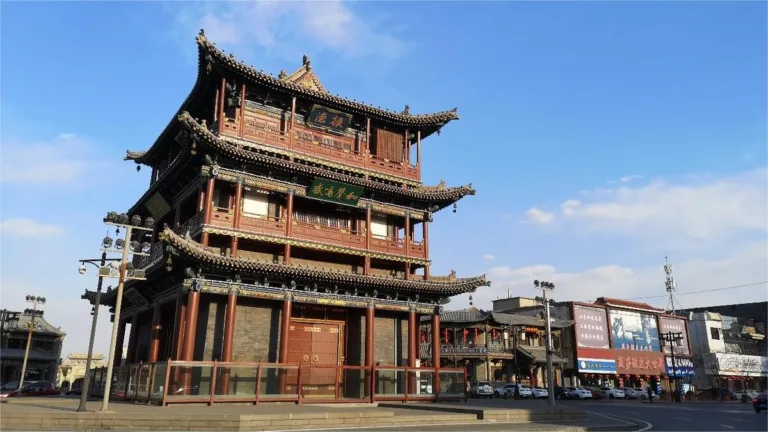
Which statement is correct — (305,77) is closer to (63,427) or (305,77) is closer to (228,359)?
(228,359)

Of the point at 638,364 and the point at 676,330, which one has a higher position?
the point at 676,330

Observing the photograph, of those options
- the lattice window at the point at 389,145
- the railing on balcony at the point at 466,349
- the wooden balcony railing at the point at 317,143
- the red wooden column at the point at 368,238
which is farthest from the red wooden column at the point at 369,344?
the railing on balcony at the point at 466,349

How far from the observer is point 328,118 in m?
29.9

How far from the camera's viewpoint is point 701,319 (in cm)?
7406

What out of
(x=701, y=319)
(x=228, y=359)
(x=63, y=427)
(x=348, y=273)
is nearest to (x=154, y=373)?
(x=228, y=359)

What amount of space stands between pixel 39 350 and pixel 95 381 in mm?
A: 35177

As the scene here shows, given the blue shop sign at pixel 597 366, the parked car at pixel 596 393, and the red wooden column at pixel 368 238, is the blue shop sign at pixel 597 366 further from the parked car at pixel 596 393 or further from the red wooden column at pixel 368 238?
the red wooden column at pixel 368 238

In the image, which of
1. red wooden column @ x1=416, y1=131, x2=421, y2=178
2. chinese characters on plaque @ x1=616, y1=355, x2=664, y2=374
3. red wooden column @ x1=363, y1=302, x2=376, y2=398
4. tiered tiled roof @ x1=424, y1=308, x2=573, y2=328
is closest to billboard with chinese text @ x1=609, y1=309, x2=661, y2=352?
chinese characters on plaque @ x1=616, y1=355, x2=664, y2=374

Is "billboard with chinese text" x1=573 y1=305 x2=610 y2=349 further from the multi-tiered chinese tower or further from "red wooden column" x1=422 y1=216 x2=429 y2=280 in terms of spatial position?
"red wooden column" x1=422 y1=216 x2=429 y2=280

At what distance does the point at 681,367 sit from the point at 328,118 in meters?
60.5

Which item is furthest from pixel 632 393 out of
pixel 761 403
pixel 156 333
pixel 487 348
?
pixel 156 333

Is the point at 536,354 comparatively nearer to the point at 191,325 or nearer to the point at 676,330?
the point at 676,330

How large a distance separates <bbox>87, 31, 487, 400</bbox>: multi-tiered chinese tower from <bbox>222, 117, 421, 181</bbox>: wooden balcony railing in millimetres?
65


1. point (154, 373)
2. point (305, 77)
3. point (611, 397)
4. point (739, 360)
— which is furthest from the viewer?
point (739, 360)
